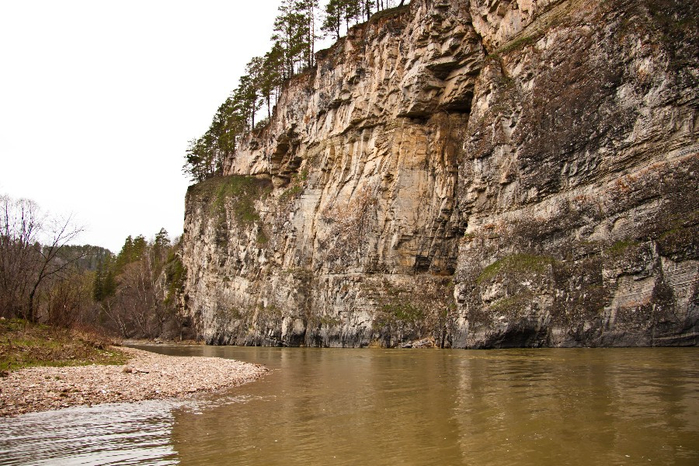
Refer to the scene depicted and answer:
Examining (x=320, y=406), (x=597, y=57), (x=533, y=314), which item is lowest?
(x=320, y=406)

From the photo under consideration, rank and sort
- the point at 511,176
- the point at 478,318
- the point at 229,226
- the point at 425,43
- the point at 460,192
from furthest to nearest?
the point at 229,226 < the point at 425,43 < the point at 460,192 < the point at 511,176 < the point at 478,318

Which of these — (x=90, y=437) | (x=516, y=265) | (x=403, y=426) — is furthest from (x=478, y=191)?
(x=90, y=437)

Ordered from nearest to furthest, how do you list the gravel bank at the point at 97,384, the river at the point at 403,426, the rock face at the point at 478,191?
the river at the point at 403,426 → the gravel bank at the point at 97,384 → the rock face at the point at 478,191

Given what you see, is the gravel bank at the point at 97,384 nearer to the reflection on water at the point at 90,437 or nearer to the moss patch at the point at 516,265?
the reflection on water at the point at 90,437

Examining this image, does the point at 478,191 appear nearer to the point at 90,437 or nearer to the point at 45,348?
the point at 45,348

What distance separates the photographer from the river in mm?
6004

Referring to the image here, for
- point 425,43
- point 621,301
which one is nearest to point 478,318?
point 621,301

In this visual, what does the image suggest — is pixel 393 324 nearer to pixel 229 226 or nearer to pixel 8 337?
pixel 8 337

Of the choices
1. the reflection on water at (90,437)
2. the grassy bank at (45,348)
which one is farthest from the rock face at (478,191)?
the reflection on water at (90,437)

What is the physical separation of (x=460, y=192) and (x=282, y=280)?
1946cm

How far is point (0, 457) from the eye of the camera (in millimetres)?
6480

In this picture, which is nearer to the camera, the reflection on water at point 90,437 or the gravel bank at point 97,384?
the reflection on water at point 90,437

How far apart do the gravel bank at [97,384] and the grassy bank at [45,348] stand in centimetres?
115

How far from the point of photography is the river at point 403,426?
6.00 metres
